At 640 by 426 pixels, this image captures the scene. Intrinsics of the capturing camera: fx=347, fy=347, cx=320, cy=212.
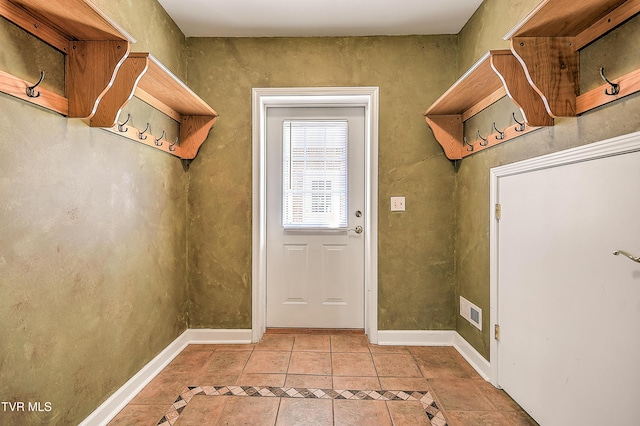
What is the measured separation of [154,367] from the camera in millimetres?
2223

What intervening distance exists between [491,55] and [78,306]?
86.3 inches

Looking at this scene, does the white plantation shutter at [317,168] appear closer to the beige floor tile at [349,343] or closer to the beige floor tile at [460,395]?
the beige floor tile at [349,343]

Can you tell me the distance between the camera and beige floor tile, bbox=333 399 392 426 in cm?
175

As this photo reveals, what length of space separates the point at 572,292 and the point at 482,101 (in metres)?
1.32

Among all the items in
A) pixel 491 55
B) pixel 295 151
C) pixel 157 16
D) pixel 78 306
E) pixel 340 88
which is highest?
pixel 157 16

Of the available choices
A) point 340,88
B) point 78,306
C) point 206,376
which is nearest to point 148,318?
point 206,376

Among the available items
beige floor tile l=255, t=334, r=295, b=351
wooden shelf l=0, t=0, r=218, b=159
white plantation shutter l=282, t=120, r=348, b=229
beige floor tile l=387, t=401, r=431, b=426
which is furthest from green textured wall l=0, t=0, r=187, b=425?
beige floor tile l=387, t=401, r=431, b=426

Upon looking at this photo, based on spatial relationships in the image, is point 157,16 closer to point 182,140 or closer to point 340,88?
point 182,140

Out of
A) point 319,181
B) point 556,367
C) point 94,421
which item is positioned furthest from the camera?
point 319,181

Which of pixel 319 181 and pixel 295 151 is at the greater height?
pixel 295 151

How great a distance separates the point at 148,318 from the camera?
2172 mm

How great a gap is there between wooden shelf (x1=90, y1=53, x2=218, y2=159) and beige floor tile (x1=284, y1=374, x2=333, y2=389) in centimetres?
171

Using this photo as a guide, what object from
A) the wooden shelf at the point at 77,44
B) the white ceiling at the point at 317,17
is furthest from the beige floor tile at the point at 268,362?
the white ceiling at the point at 317,17

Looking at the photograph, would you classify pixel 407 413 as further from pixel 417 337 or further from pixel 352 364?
pixel 417 337
